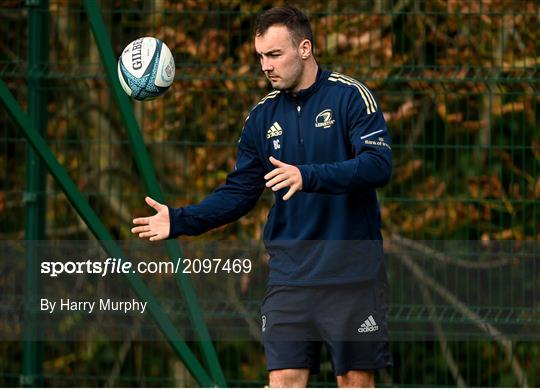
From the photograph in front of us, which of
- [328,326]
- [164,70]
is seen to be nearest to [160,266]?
[164,70]

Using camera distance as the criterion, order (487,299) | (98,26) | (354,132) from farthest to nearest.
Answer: (487,299) → (98,26) → (354,132)

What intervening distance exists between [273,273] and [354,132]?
2.20 feet

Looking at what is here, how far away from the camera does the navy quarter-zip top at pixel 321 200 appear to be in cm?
571

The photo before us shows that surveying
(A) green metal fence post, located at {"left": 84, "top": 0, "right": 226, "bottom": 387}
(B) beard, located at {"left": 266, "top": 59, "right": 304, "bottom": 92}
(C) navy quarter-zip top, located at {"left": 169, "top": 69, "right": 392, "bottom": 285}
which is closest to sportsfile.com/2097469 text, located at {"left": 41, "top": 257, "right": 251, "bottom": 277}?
(A) green metal fence post, located at {"left": 84, "top": 0, "right": 226, "bottom": 387}

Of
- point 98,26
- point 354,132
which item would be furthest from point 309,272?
point 98,26

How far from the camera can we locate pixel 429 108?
8.14 m

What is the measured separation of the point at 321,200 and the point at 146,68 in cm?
115

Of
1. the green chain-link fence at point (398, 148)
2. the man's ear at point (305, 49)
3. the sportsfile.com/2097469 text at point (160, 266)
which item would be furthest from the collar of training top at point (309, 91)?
the sportsfile.com/2097469 text at point (160, 266)

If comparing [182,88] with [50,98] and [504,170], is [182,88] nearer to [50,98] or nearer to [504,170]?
[50,98]

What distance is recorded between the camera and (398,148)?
7.97 meters

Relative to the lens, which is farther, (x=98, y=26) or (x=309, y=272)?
(x=98, y=26)

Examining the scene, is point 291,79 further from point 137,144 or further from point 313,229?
point 137,144

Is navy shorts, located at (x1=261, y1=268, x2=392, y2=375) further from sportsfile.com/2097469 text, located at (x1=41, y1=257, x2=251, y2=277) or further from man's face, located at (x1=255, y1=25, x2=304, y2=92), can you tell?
sportsfile.com/2097469 text, located at (x1=41, y1=257, x2=251, y2=277)

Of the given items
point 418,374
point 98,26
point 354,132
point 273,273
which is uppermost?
point 98,26
